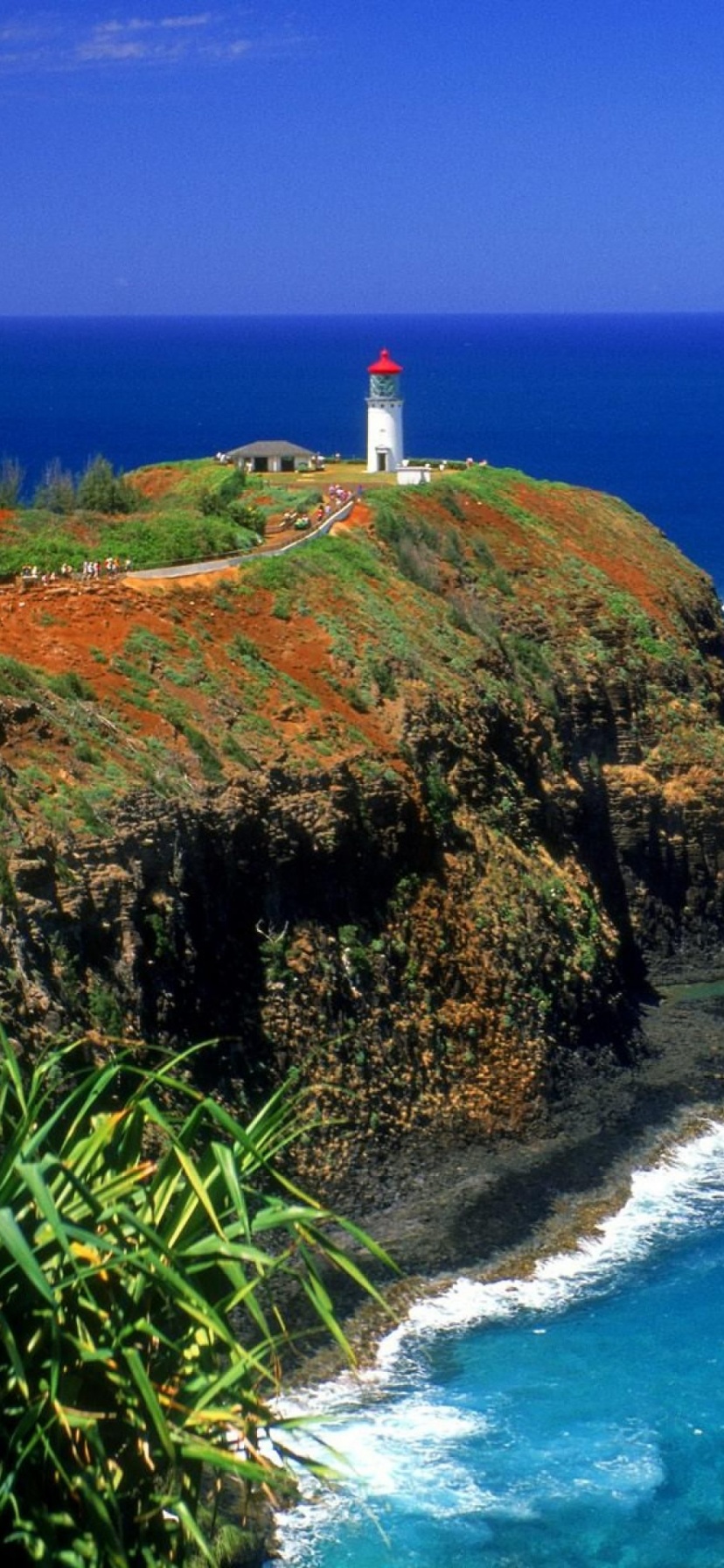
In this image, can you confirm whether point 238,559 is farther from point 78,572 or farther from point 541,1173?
point 541,1173

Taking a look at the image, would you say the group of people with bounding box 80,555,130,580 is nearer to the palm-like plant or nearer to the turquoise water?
the turquoise water

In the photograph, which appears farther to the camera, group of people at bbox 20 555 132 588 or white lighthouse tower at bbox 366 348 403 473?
white lighthouse tower at bbox 366 348 403 473

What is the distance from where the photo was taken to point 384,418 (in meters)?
52.0

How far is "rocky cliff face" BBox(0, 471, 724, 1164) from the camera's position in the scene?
2719 cm

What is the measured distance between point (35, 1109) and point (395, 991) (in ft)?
56.0

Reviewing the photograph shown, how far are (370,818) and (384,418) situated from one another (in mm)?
23330

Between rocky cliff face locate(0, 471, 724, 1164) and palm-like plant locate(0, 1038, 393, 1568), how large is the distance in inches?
442

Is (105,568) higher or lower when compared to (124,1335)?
higher

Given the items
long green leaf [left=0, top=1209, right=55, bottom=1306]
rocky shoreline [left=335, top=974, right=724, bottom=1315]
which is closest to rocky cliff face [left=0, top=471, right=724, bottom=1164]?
rocky shoreline [left=335, top=974, right=724, bottom=1315]

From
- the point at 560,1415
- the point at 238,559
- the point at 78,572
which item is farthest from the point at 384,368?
the point at 560,1415

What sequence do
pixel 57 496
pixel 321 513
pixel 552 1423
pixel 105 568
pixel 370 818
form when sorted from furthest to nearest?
pixel 321 513, pixel 57 496, pixel 105 568, pixel 370 818, pixel 552 1423

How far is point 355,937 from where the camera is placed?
29.8 metres

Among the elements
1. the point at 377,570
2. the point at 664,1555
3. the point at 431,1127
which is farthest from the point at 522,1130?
the point at 377,570

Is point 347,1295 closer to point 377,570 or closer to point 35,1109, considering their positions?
point 35,1109
